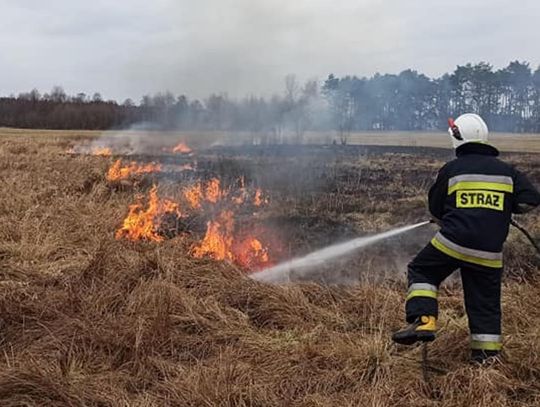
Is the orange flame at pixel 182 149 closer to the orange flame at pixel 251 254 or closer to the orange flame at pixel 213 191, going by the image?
the orange flame at pixel 213 191

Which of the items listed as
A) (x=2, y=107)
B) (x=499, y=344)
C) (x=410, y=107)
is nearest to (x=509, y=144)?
(x=410, y=107)

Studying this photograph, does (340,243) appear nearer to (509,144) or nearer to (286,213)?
(286,213)

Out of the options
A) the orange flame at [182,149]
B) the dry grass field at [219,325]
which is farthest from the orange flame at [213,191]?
the orange flame at [182,149]

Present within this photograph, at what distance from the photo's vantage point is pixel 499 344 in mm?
3848

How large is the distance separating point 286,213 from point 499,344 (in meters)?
6.86

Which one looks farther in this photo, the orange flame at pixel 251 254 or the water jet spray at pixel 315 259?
the orange flame at pixel 251 254

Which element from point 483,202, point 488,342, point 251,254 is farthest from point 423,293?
point 251,254

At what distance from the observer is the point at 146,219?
9039 mm

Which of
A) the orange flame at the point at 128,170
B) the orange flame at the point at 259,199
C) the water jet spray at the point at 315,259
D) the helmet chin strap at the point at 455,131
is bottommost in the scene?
the water jet spray at the point at 315,259

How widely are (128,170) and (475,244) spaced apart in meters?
11.5

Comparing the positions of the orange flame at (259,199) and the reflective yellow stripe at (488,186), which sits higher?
the reflective yellow stripe at (488,186)

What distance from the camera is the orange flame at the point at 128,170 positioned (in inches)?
520

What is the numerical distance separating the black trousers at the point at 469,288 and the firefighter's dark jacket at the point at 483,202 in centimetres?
15

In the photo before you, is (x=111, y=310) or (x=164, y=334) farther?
(x=111, y=310)
